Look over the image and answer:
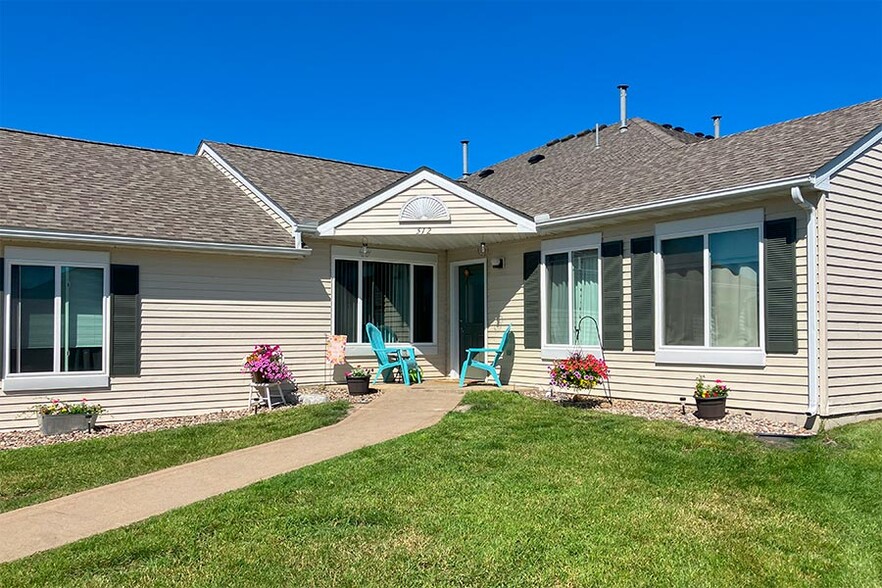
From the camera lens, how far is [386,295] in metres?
12.5

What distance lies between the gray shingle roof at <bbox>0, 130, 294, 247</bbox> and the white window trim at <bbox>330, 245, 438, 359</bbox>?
104 centimetres

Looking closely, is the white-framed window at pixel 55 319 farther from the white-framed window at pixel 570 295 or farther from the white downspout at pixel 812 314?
the white downspout at pixel 812 314

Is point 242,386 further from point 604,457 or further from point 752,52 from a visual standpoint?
point 752,52

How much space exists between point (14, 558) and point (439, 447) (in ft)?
11.9

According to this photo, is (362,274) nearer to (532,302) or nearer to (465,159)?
(532,302)

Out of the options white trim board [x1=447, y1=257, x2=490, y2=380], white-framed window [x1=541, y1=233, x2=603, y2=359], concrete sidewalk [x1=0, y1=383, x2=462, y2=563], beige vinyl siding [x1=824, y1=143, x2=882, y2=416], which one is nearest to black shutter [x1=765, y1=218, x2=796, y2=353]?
beige vinyl siding [x1=824, y1=143, x2=882, y2=416]

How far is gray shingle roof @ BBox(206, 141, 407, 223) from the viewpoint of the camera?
12430 mm

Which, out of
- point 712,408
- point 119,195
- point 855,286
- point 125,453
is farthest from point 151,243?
point 855,286

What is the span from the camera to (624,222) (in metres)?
9.97

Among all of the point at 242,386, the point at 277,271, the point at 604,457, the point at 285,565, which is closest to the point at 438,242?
the point at 277,271

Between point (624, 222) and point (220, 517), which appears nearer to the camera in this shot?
point (220, 517)

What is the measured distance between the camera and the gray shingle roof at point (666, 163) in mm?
8758

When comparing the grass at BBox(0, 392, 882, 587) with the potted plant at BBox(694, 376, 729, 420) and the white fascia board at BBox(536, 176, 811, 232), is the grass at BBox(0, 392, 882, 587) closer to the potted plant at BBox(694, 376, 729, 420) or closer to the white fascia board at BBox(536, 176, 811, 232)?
the potted plant at BBox(694, 376, 729, 420)

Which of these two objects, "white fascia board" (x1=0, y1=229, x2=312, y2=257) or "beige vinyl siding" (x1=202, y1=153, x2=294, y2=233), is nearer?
"white fascia board" (x1=0, y1=229, x2=312, y2=257)
